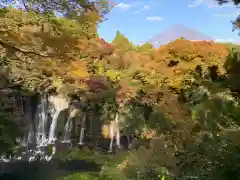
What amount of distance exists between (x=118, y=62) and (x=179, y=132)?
12959 millimetres

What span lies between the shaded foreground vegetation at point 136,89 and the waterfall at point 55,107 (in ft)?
2.23

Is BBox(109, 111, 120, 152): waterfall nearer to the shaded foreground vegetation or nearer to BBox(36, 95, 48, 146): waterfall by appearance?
the shaded foreground vegetation

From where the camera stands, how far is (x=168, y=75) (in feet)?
58.2

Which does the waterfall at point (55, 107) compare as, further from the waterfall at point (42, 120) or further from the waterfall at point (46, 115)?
the waterfall at point (42, 120)

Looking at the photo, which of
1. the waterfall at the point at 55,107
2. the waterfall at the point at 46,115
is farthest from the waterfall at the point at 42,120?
the waterfall at the point at 55,107

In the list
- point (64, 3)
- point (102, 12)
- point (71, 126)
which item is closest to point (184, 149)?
point (102, 12)

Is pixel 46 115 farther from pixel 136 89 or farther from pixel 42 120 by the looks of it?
pixel 136 89

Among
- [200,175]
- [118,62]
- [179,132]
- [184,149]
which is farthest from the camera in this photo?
[118,62]

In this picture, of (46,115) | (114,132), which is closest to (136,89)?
(114,132)

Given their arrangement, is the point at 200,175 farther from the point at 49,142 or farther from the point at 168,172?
the point at 49,142

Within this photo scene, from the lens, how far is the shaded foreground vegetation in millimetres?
4863

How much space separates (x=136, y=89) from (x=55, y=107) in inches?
195

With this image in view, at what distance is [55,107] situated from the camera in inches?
781

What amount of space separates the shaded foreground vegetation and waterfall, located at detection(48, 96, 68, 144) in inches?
26.8
